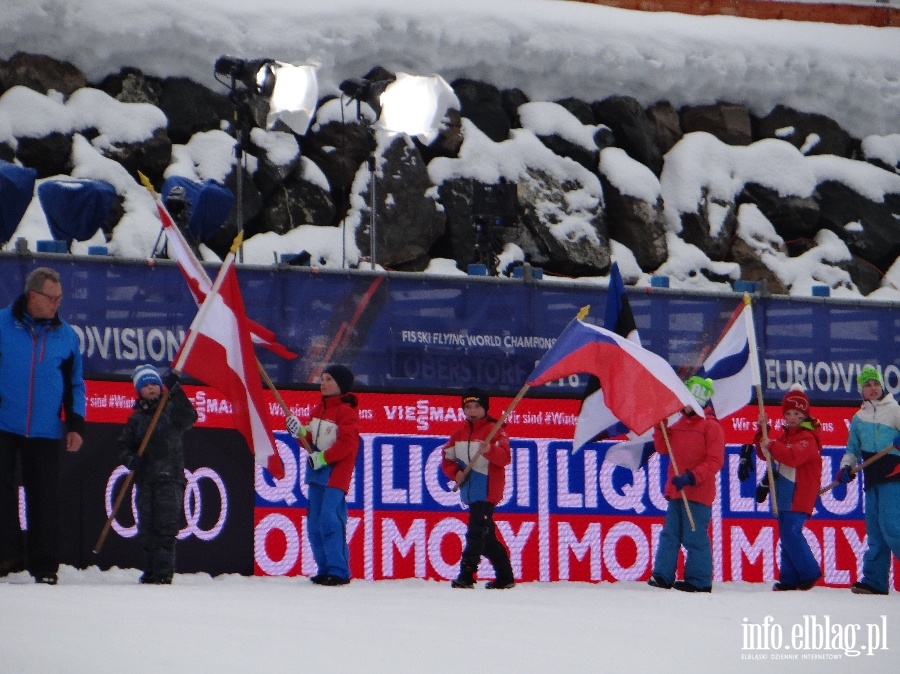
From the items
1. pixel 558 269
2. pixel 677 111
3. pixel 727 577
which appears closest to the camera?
pixel 727 577

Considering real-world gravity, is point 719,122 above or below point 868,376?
above

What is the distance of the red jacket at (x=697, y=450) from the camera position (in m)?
10.8

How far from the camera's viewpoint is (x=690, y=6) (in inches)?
844

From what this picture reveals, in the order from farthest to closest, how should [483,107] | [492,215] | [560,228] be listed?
[483,107] < [560,228] < [492,215]

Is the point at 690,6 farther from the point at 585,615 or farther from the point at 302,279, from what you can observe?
the point at 585,615

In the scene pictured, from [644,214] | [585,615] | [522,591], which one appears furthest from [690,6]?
[585,615]

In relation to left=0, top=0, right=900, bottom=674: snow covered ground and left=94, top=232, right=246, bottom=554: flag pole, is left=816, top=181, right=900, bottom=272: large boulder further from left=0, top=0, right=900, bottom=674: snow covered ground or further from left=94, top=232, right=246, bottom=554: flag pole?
left=94, top=232, right=246, bottom=554: flag pole

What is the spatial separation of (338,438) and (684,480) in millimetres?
2274

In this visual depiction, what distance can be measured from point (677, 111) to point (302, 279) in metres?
10.0

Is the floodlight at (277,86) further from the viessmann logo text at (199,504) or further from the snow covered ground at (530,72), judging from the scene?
the snow covered ground at (530,72)

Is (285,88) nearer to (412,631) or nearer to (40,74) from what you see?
(40,74)

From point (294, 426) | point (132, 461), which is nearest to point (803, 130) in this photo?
point (294, 426)

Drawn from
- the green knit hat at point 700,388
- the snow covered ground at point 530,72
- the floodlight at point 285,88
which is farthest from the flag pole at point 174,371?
the snow covered ground at point 530,72

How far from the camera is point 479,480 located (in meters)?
10.6
